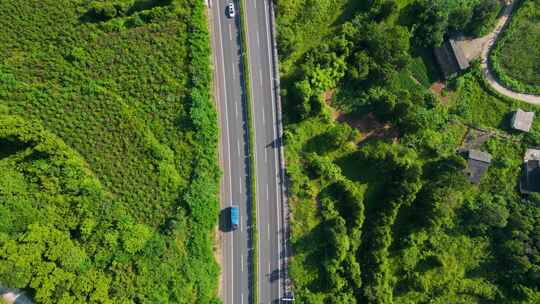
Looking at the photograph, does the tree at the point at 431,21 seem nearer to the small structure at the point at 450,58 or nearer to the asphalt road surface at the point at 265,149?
the small structure at the point at 450,58

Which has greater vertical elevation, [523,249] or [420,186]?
[420,186]

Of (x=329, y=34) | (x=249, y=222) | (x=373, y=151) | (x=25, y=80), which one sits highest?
(x=329, y=34)

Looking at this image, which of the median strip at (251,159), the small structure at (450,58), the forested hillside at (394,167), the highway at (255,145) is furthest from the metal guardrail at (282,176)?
the small structure at (450,58)

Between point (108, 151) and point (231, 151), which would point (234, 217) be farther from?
point (108, 151)

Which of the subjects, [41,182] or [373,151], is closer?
[41,182]

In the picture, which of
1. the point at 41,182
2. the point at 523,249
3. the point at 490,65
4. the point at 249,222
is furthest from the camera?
the point at 490,65

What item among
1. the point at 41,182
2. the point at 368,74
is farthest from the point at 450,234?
the point at 41,182

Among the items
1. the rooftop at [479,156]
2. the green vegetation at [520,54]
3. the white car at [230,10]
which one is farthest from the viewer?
the green vegetation at [520,54]

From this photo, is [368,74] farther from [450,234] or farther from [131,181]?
[131,181]
